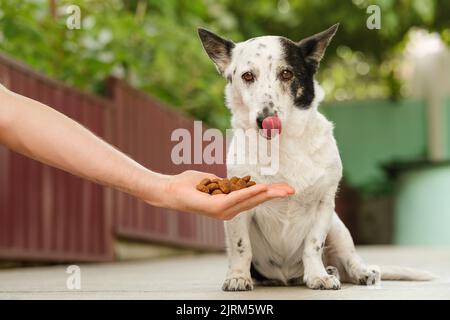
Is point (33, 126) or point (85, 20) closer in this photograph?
point (33, 126)

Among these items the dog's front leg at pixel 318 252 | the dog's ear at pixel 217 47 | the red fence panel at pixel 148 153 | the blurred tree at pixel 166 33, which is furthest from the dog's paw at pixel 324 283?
the red fence panel at pixel 148 153

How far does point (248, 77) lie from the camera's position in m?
3.11

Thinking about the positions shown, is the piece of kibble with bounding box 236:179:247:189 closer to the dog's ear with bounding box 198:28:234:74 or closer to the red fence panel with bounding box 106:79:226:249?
the dog's ear with bounding box 198:28:234:74

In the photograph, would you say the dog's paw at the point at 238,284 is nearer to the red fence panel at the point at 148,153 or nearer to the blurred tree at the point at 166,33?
the blurred tree at the point at 166,33

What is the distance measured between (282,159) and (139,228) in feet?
16.9

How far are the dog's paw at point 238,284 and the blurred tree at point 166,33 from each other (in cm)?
432

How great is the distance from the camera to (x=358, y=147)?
16.7 metres

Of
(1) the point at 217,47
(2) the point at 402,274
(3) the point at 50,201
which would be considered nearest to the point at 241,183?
(1) the point at 217,47

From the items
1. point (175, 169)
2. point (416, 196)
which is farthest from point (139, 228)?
point (416, 196)

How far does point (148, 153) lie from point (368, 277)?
5511 mm

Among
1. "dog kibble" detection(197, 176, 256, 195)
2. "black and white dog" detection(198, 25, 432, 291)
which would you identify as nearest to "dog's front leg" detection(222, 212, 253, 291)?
Answer: "black and white dog" detection(198, 25, 432, 291)

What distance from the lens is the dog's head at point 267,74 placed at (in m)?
3.06

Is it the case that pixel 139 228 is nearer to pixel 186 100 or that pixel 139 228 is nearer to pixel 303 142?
pixel 186 100

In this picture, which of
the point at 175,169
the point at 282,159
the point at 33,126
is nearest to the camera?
the point at 33,126
